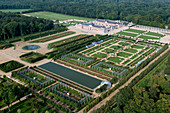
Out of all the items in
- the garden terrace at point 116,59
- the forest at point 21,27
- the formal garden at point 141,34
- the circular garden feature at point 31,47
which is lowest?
the garden terrace at point 116,59

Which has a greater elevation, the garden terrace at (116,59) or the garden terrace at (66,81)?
the garden terrace at (116,59)

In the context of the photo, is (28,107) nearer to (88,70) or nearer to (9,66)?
(88,70)

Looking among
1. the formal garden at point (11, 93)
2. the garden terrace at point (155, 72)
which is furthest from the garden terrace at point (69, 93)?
the garden terrace at point (155, 72)

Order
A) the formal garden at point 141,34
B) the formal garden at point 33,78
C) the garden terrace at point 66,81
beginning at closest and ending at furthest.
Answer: the garden terrace at point 66,81
the formal garden at point 33,78
the formal garden at point 141,34

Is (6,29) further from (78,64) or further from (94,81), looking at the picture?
(94,81)

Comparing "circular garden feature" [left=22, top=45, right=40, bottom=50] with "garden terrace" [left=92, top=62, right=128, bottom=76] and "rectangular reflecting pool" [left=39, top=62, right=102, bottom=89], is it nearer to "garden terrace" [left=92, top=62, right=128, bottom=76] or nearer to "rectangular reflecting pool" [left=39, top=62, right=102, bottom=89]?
"rectangular reflecting pool" [left=39, top=62, right=102, bottom=89]

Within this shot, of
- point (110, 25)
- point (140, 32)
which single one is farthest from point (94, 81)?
point (110, 25)

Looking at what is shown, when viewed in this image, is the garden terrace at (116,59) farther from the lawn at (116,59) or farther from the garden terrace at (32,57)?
the garden terrace at (32,57)
